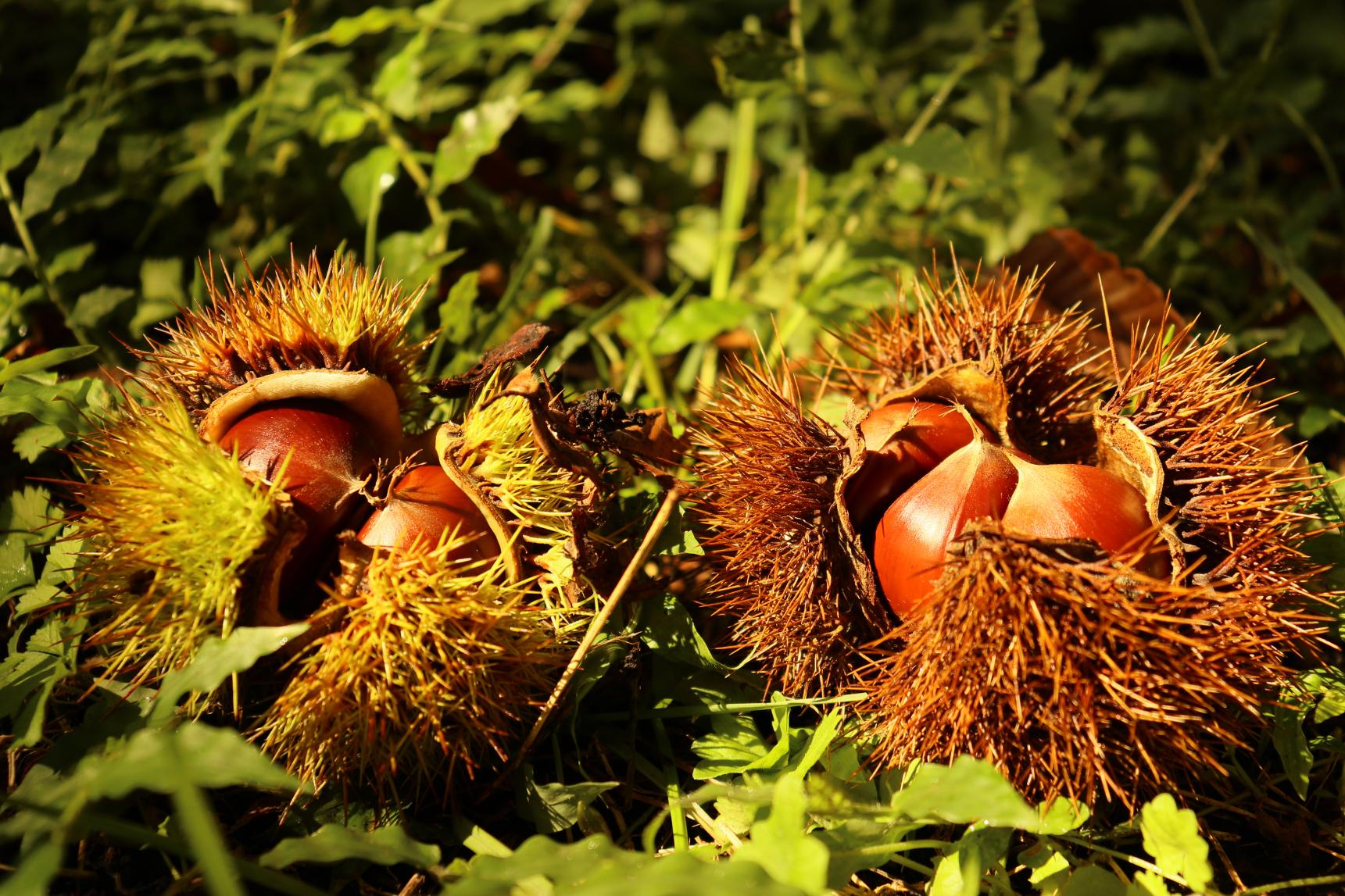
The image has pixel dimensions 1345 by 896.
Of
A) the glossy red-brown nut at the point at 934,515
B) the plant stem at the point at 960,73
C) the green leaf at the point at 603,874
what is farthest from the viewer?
the plant stem at the point at 960,73

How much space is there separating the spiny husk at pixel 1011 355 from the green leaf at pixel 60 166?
1544mm

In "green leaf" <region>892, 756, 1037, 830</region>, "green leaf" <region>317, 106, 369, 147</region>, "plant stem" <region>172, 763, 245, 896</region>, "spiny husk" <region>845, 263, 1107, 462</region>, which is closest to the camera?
"plant stem" <region>172, 763, 245, 896</region>

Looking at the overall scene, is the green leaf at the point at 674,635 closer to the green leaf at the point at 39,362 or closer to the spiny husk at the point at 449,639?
the spiny husk at the point at 449,639

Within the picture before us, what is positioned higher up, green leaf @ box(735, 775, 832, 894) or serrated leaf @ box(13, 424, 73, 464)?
serrated leaf @ box(13, 424, 73, 464)

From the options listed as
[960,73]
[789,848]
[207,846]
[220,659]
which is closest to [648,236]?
[960,73]

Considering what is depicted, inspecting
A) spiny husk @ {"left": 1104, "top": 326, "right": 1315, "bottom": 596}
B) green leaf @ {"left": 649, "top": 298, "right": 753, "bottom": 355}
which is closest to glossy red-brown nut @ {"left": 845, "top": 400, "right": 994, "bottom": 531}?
spiny husk @ {"left": 1104, "top": 326, "right": 1315, "bottom": 596}

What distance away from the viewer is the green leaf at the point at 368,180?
1.99 metres

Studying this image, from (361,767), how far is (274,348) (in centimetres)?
59

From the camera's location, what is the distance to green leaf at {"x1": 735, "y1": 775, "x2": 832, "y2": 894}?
96 centimetres

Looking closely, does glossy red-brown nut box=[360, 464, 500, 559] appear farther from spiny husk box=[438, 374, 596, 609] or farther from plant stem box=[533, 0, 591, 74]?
plant stem box=[533, 0, 591, 74]

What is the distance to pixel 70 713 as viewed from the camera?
4.59 ft

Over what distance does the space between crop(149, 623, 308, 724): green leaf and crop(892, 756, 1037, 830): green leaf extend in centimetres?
74

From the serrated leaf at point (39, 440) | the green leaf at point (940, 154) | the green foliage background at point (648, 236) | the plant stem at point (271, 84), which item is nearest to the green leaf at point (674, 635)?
the green foliage background at point (648, 236)

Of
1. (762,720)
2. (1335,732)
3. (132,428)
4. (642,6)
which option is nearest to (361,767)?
(132,428)
